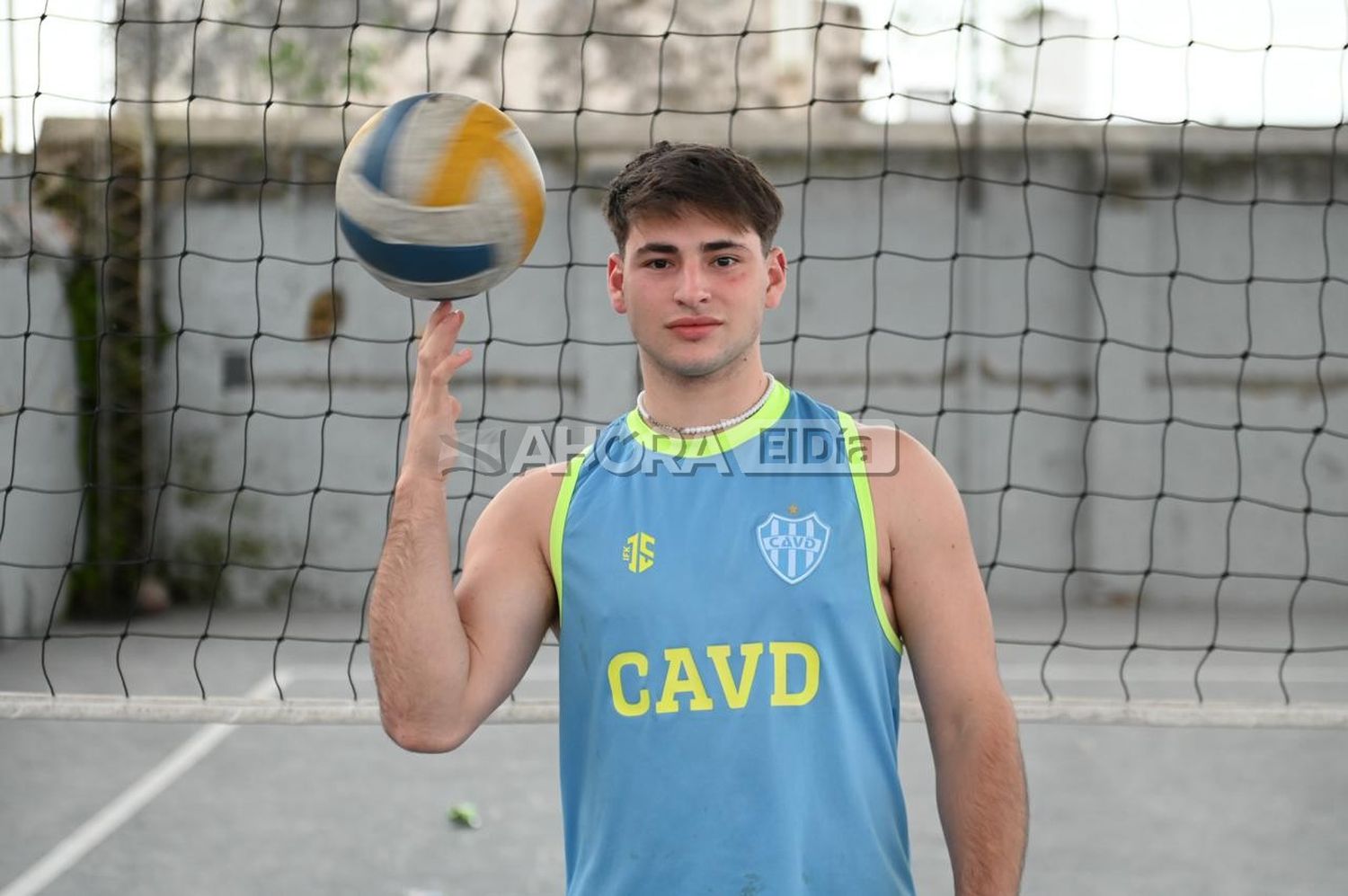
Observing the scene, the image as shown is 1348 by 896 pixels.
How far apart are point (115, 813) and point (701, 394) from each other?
3.84 metres

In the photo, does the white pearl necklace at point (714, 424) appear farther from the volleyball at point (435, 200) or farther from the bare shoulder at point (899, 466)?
the volleyball at point (435, 200)

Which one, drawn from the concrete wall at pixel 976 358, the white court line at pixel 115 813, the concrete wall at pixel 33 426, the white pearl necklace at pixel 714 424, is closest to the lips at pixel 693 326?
the white pearl necklace at pixel 714 424

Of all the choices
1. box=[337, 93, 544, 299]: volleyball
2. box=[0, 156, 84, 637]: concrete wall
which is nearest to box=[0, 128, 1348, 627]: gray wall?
box=[0, 156, 84, 637]: concrete wall

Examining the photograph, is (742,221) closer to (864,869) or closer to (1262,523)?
(864,869)

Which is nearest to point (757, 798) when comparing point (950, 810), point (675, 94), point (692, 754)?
point (692, 754)

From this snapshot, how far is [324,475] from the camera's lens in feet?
32.4

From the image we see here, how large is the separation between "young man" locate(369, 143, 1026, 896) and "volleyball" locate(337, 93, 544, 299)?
146 mm

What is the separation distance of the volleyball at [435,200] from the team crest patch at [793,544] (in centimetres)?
54

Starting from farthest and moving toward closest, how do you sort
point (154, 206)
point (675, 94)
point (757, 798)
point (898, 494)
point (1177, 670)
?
point (675, 94) < point (154, 206) < point (1177, 670) < point (898, 494) < point (757, 798)

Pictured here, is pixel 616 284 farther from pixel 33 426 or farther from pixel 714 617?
pixel 33 426

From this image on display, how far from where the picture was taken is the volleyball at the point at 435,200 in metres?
1.89

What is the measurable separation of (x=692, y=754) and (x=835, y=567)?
279mm

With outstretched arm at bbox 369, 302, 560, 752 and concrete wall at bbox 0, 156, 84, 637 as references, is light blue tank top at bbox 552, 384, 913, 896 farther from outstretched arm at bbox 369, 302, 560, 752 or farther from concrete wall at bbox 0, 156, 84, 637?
concrete wall at bbox 0, 156, 84, 637

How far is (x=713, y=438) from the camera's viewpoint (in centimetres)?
178
